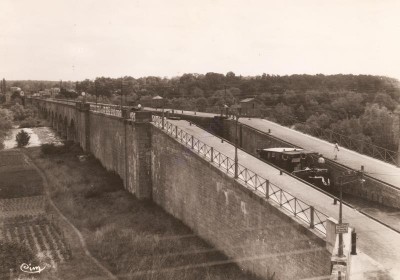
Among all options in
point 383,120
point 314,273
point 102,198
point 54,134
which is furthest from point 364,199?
point 54,134

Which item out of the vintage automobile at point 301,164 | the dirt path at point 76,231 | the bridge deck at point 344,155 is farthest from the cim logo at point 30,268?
the bridge deck at point 344,155

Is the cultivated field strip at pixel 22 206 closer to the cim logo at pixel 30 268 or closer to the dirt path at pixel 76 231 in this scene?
the dirt path at pixel 76 231

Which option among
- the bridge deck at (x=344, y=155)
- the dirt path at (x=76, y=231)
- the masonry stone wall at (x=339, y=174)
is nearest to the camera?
the dirt path at (x=76, y=231)

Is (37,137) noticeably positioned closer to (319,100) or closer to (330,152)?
(319,100)

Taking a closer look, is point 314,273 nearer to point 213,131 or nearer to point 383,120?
point 213,131

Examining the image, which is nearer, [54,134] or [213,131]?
[213,131]

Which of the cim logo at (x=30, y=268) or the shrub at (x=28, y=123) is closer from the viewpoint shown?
the cim logo at (x=30, y=268)
